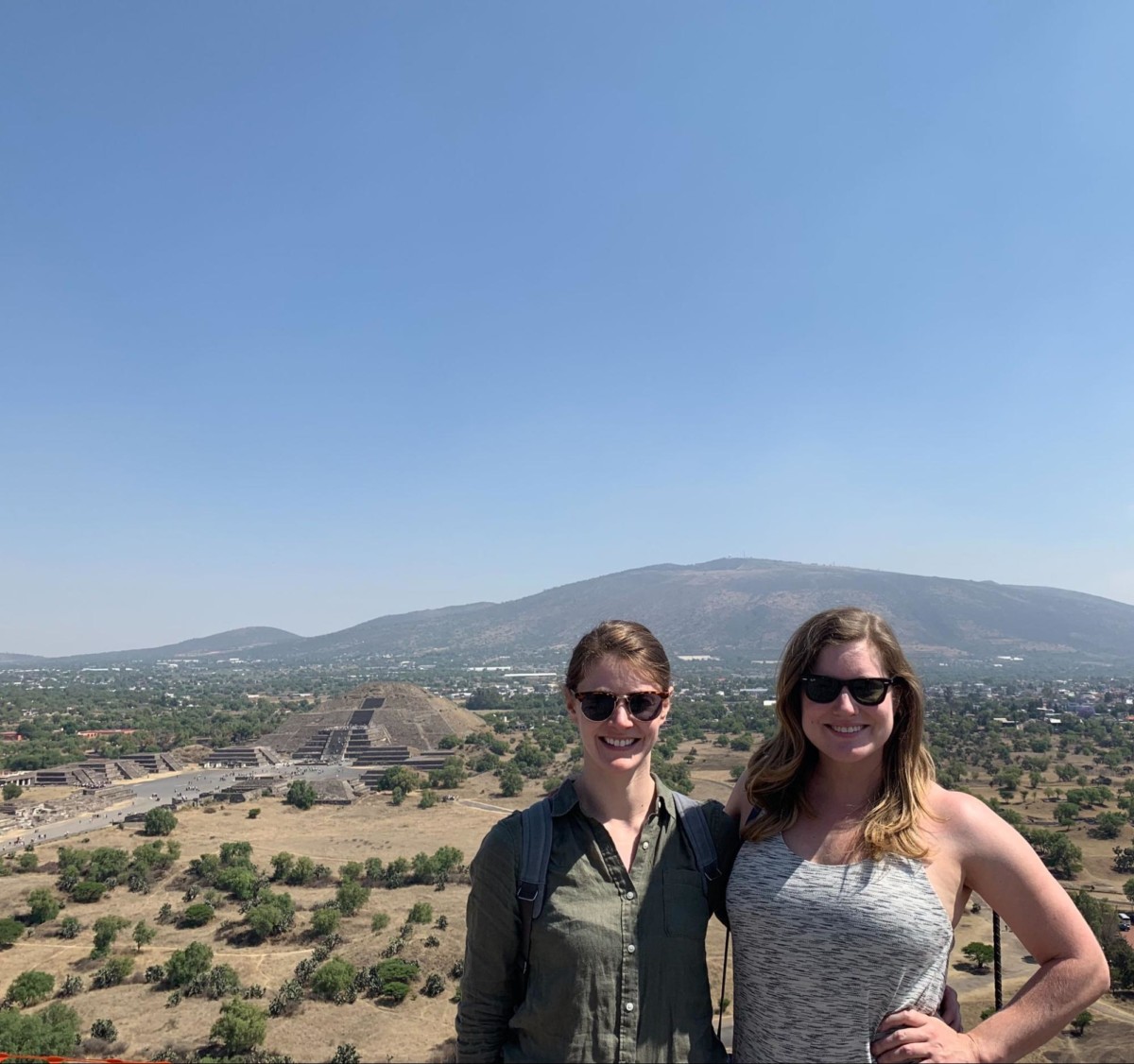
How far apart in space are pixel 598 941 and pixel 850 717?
95 cm

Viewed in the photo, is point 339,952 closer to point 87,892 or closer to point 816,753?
point 87,892

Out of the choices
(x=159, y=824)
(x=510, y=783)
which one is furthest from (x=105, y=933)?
(x=510, y=783)

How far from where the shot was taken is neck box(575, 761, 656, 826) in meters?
2.27

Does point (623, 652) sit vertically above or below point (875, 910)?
above

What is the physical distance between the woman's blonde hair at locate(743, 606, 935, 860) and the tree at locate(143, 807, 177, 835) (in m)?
31.9

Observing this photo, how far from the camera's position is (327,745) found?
5172 cm

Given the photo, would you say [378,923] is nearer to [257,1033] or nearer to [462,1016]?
[257,1033]

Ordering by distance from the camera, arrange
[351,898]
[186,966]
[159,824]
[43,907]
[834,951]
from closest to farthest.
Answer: [834,951], [186,966], [43,907], [351,898], [159,824]

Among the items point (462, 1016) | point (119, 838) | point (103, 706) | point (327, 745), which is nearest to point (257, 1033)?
point (462, 1016)

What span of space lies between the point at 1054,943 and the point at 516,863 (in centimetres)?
144

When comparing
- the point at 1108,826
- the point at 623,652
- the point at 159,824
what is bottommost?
the point at 1108,826

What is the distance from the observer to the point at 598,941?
6.79 ft

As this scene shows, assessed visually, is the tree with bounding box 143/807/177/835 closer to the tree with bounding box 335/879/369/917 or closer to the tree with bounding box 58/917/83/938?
the tree with bounding box 58/917/83/938

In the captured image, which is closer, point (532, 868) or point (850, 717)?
point (532, 868)
